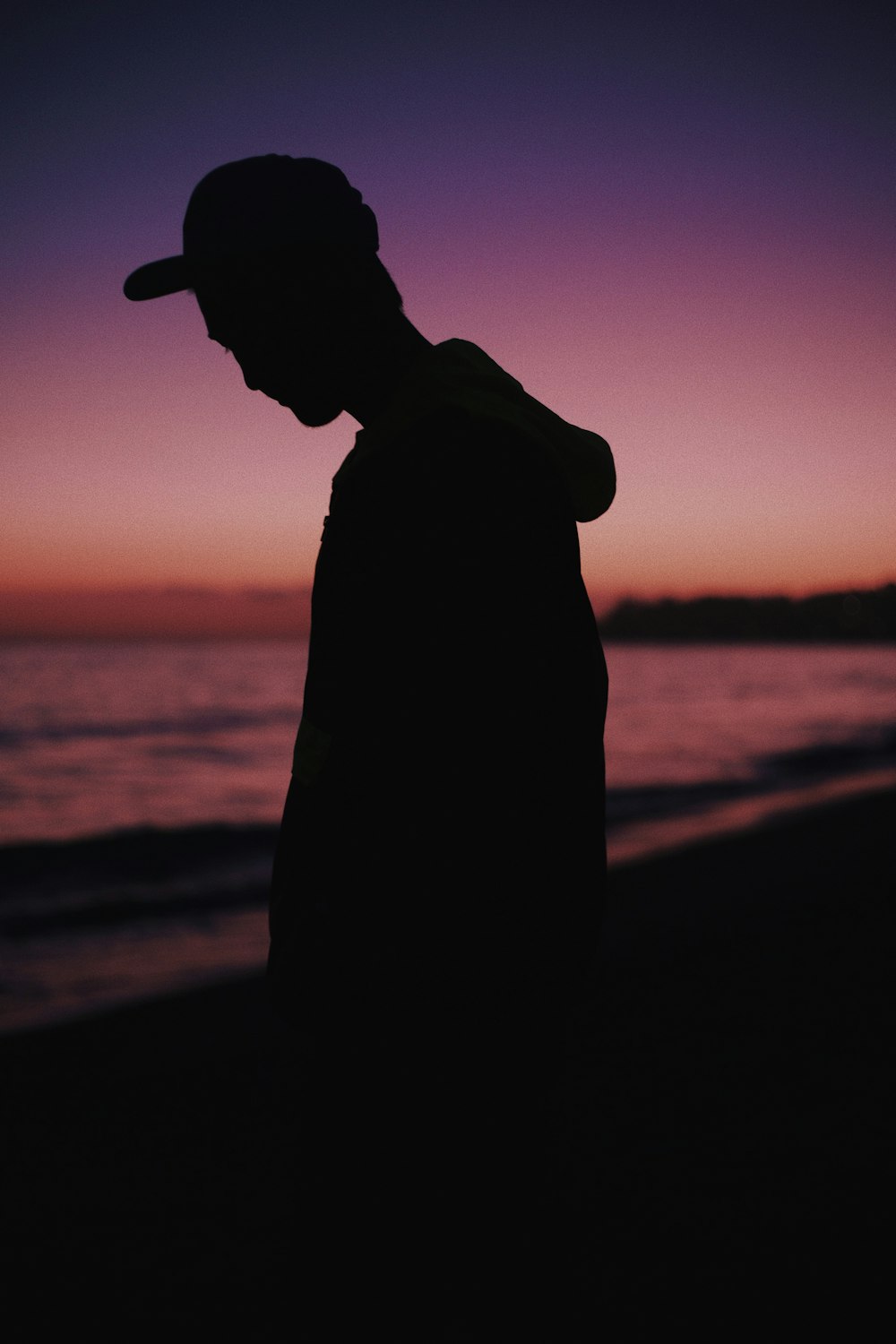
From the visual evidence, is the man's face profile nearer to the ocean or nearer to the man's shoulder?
the man's shoulder

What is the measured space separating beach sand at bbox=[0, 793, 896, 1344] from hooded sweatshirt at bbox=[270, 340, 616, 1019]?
1.19 ft

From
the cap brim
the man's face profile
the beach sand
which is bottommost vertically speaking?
the beach sand

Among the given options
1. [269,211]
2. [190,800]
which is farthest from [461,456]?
[190,800]

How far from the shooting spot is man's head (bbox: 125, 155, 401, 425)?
4.46 ft

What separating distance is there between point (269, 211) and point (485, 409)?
1.54 feet

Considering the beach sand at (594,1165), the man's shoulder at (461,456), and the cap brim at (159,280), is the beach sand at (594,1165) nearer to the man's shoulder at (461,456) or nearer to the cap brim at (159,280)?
the man's shoulder at (461,456)

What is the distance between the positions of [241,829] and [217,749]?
11012mm

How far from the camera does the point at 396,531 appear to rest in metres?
1.18

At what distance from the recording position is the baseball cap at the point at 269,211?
1359mm

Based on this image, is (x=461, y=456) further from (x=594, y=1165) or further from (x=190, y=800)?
(x=190, y=800)

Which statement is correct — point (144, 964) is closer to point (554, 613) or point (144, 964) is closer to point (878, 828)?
point (554, 613)

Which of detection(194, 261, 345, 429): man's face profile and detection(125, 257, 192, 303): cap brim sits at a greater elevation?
detection(125, 257, 192, 303): cap brim

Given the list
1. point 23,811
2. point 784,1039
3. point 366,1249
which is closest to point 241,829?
point 23,811

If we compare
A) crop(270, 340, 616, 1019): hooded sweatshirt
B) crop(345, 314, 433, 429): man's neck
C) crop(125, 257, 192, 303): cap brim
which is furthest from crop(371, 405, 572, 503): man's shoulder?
crop(125, 257, 192, 303): cap brim
